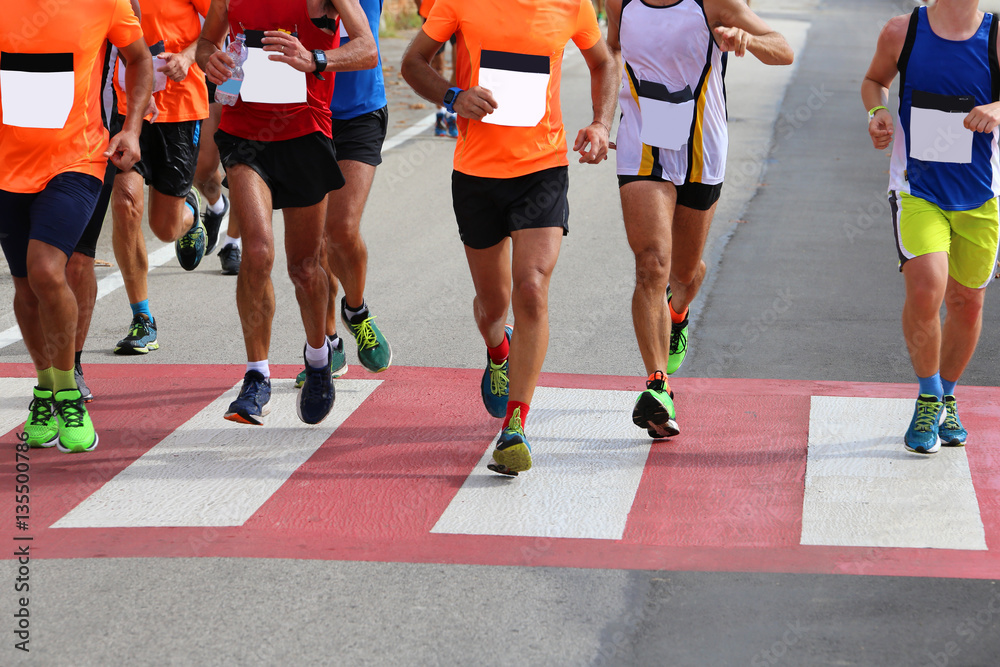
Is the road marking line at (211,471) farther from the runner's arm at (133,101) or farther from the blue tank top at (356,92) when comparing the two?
the blue tank top at (356,92)

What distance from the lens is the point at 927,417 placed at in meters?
5.84

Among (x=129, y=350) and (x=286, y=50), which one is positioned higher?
(x=286, y=50)

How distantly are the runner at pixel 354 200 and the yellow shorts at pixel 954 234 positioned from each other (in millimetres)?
2741

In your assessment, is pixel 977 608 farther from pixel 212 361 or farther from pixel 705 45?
pixel 212 361

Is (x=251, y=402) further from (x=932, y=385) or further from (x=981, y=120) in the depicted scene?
(x=981, y=120)

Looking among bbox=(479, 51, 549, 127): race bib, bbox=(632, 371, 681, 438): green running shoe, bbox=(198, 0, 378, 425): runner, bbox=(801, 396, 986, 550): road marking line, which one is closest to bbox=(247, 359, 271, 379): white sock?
bbox=(198, 0, 378, 425): runner

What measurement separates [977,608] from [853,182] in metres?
9.73

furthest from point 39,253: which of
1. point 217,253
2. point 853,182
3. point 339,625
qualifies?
point 853,182

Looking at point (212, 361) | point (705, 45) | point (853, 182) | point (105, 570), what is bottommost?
point (853, 182)

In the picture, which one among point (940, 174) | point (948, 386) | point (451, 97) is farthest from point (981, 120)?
point (451, 97)

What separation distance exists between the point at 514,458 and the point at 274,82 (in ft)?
6.76

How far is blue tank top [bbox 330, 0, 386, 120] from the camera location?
7.05 meters

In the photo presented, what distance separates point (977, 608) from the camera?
427 centimetres

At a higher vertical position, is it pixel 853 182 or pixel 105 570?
pixel 105 570
